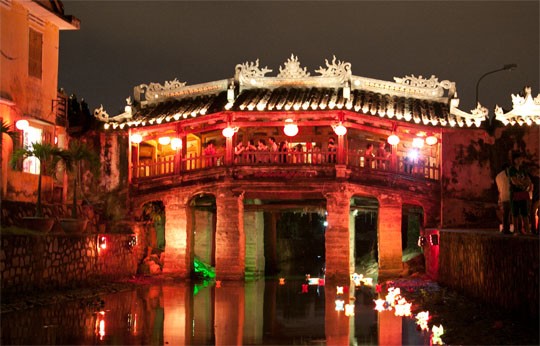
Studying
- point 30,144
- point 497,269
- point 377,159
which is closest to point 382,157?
point 377,159

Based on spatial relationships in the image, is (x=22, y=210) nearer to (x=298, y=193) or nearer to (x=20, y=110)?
(x=20, y=110)

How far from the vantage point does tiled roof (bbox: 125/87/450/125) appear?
2697cm

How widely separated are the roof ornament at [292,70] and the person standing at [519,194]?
15844 millimetres

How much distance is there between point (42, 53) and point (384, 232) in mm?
14764

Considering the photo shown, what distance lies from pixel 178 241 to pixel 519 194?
17.1m

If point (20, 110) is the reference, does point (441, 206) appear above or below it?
below

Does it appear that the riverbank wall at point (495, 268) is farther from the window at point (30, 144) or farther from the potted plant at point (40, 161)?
the window at point (30, 144)

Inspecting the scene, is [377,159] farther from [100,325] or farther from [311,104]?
[100,325]

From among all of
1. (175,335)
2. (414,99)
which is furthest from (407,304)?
(414,99)

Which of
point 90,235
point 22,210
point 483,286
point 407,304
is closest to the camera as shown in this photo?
point 483,286

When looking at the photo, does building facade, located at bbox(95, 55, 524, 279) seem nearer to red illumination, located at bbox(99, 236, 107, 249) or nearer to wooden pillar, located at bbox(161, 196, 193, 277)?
wooden pillar, located at bbox(161, 196, 193, 277)

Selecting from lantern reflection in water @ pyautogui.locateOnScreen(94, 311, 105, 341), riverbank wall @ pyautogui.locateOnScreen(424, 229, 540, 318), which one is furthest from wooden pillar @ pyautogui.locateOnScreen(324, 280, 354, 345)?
lantern reflection in water @ pyautogui.locateOnScreen(94, 311, 105, 341)

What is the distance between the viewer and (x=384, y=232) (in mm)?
26828

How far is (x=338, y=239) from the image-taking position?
1029 inches
